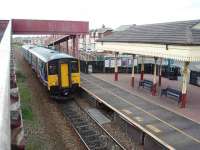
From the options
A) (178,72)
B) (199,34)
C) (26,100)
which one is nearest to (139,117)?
(199,34)

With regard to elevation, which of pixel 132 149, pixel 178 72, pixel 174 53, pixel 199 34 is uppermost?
pixel 199 34

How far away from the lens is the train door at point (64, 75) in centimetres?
1784

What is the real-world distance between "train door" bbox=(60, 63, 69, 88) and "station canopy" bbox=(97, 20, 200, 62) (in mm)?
5157

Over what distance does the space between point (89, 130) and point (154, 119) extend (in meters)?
3.36

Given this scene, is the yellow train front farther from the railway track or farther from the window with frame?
the railway track

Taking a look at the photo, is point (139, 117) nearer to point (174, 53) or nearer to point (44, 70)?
point (174, 53)

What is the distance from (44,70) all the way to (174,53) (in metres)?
9.17

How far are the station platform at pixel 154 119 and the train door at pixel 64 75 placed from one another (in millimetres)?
1915

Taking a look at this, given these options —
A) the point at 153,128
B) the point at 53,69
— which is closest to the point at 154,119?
the point at 153,128

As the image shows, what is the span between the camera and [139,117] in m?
13.3

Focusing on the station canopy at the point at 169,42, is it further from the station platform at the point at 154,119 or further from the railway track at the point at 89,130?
the railway track at the point at 89,130

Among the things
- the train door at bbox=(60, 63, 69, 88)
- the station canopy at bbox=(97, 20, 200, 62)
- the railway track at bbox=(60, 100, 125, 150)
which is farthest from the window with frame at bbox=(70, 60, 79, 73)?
the station canopy at bbox=(97, 20, 200, 62)

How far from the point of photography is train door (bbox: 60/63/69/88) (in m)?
17.8

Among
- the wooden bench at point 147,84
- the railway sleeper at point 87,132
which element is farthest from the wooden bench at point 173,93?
the railway sleeper at point 87,132
